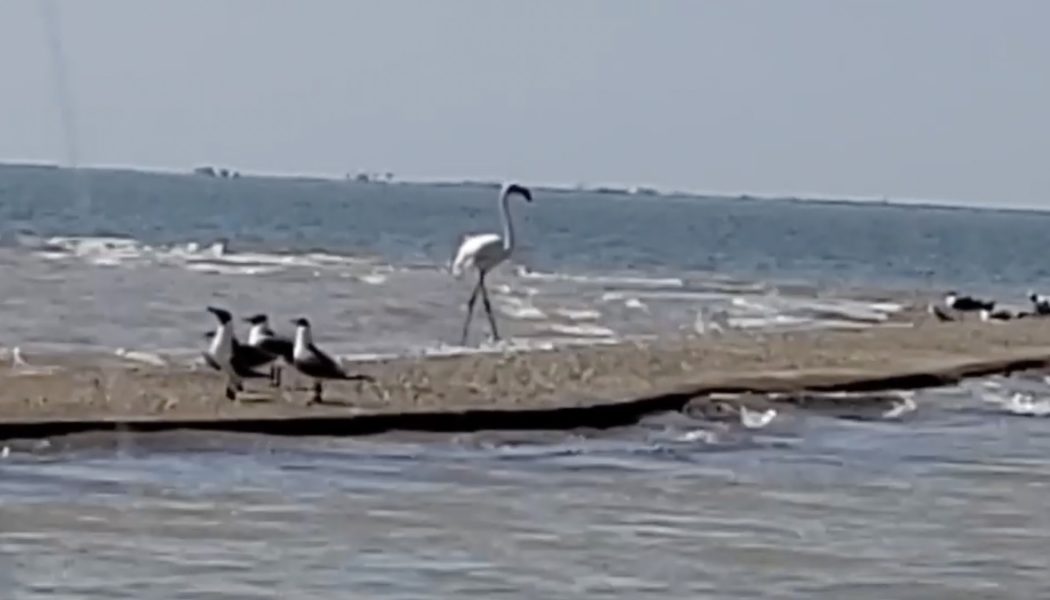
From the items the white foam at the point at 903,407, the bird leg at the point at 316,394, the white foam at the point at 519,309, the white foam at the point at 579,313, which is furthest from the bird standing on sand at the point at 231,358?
the white foam at the point at 579,313

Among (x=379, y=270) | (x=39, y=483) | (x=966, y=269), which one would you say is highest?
(x=966, y=269)

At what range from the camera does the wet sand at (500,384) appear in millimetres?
15828

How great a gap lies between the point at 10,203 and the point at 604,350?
280 ft

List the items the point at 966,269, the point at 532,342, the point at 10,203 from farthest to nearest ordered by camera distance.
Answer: the point at 10,203, the point at 966,269, the point at 532,342

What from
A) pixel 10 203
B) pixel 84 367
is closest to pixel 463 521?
pixel 84 367

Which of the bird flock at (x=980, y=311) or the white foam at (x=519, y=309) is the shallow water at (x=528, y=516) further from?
the bird flock at (x=980, y=311)

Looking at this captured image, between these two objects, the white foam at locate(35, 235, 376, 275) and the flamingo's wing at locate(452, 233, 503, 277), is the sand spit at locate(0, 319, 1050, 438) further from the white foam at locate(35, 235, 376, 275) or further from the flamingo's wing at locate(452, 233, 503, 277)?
the white foam at locate(35, 235, 376, 275)

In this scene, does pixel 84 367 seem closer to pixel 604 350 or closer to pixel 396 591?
pixel 604 350

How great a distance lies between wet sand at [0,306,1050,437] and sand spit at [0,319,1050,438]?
1cm

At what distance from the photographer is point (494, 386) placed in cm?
1844

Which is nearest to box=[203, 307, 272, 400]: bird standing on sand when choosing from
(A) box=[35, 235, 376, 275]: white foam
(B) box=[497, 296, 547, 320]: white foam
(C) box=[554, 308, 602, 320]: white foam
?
(B) box=[497, 296, 547, 320]: white foam

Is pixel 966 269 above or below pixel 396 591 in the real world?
above

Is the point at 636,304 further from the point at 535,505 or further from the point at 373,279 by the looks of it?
the point at 535,505

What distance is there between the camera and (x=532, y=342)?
25.7m
